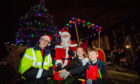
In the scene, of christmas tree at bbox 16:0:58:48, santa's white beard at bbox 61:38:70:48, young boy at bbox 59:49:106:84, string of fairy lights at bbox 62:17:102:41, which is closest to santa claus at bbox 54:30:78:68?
santa's white beard at bbox 61:38:70:48

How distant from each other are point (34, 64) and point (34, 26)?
13707 mm

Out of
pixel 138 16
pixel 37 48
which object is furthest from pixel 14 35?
pixel 138 16

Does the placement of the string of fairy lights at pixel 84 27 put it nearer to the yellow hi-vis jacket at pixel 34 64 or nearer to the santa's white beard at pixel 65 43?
the santa's white beard at pixel 65 43

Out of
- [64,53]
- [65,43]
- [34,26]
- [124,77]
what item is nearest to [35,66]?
[64,53]

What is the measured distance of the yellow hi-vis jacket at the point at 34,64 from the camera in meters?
1.85

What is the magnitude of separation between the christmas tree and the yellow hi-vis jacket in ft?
41.2

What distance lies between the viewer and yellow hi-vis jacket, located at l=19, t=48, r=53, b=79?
185 centimetres

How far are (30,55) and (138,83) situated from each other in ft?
17.4

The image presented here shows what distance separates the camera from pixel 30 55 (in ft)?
6.61

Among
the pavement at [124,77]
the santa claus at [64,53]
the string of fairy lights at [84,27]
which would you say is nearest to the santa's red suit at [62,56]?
the santa claus at [64,53]

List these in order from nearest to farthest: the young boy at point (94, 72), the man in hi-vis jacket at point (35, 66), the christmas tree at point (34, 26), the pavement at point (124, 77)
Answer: the man in hi-vis jacket at point (35, 66) < the young boy at point (94, 72) < the pavement at point (124, 77) < the christmas tree at point (34, 26)

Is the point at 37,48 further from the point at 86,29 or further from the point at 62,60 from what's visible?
the point at 86,29

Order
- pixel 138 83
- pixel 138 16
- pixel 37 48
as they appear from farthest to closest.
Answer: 1. pixel 138 16
2. pixel 138 83
3. pixel 37 48

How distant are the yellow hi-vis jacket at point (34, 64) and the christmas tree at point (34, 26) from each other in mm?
12570
